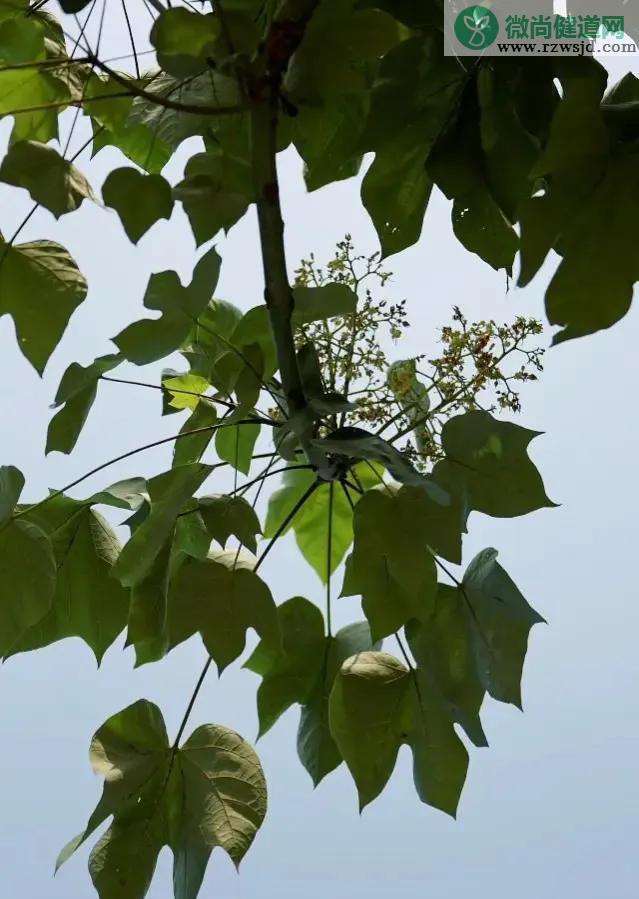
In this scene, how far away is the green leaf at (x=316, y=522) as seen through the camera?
0.69m

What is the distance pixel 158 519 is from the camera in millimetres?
532

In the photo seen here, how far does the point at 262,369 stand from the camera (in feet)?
1.82

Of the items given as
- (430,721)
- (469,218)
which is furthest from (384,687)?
(469,218)

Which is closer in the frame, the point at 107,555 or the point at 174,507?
the point at 174,507

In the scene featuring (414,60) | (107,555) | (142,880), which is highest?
(414,60)

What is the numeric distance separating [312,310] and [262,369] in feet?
0.15

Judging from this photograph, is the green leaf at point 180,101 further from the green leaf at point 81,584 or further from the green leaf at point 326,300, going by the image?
the green leaf at point 81,584

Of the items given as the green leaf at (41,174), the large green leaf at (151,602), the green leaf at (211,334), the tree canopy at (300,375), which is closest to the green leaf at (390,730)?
the tree canopy at (300,375)

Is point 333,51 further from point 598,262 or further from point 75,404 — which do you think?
point 75,404

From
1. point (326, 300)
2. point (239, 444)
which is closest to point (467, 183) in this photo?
point (326, 300)

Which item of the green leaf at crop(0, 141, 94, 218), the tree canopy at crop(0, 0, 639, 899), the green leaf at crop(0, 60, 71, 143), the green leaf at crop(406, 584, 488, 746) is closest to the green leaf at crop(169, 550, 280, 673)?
the tree canopy at crop(0, 0, 639, 899)

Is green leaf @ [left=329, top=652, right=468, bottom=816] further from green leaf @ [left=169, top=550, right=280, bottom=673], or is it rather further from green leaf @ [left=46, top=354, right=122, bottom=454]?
green leaf @ [left=46, top=354, right=122, bottom=454]

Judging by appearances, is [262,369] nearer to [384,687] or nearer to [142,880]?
[384,687]

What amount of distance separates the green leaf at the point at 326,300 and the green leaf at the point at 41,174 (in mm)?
141
